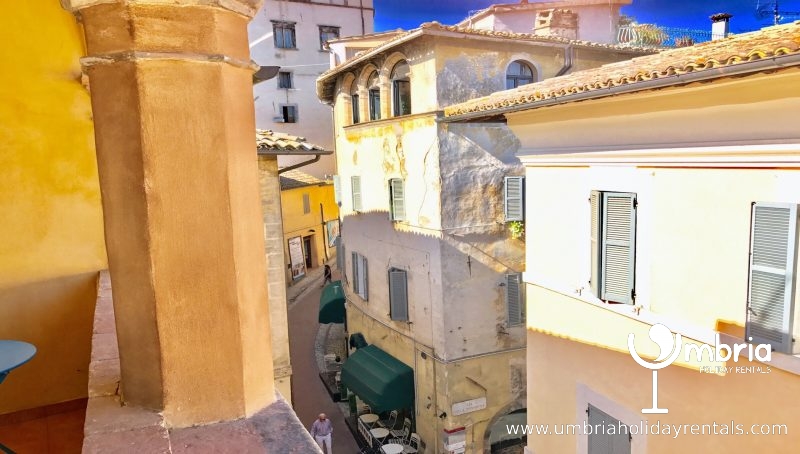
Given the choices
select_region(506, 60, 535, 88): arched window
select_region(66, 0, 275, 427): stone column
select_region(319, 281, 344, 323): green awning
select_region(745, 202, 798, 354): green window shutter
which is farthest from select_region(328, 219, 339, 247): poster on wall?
select_region(66, 0, 275, 427): stone column

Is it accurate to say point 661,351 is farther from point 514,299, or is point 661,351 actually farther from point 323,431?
point 323,431

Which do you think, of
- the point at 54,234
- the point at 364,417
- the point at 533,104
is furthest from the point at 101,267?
the point at 364,417

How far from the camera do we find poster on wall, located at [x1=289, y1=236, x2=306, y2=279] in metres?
27.2

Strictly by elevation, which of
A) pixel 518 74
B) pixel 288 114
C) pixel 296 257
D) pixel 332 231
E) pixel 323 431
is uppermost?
pixel 288 114

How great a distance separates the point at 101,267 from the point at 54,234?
44 centimetres

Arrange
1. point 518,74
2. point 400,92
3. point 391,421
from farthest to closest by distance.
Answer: point 391,421
point 400,92
point 518,74

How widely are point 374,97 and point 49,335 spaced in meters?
12.5

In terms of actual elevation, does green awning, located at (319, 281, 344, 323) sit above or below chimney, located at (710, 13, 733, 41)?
below

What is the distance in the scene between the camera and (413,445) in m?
14.7

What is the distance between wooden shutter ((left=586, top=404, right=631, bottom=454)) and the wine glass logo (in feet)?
1.80

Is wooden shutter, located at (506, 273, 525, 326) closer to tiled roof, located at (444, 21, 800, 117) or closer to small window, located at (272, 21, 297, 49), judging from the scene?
tiled roof, located at (444, 21, 800, 117)

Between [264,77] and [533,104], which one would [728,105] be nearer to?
[533,104]

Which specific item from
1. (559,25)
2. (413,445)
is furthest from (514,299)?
(559,25)

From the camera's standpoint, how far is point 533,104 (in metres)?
7.00
